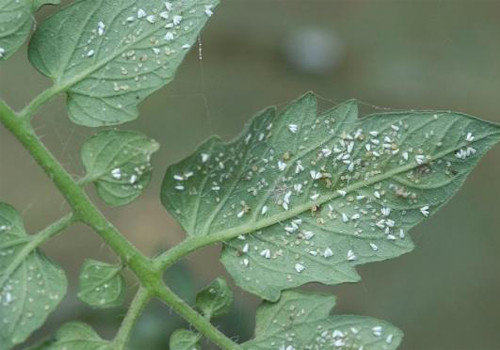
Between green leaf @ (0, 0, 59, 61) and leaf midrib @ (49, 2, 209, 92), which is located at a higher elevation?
green leaf @ (0, 0, 59, 61)

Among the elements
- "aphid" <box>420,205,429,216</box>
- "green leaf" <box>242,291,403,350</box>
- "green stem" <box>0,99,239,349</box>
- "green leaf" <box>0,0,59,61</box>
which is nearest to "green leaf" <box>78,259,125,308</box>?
"green stem" <box>0,99,239,349</box>

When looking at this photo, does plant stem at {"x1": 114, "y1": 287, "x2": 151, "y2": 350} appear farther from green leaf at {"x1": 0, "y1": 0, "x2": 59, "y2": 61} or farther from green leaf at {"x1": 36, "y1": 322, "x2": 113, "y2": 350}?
green leaf at {"x1": 0, "y1": 0, "x2": 59, "y2": 61}

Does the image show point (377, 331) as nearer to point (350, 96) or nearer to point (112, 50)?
point (112, 50)

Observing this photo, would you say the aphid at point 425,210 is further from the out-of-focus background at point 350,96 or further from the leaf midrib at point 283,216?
the out-of-focus background at point 350,96

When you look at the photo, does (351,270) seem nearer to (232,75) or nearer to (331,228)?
(331,228)

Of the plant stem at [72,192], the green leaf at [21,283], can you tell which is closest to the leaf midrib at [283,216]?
the plant stem at [72,192]

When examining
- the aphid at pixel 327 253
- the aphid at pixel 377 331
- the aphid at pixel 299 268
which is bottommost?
the aphid at pixel 377 331
